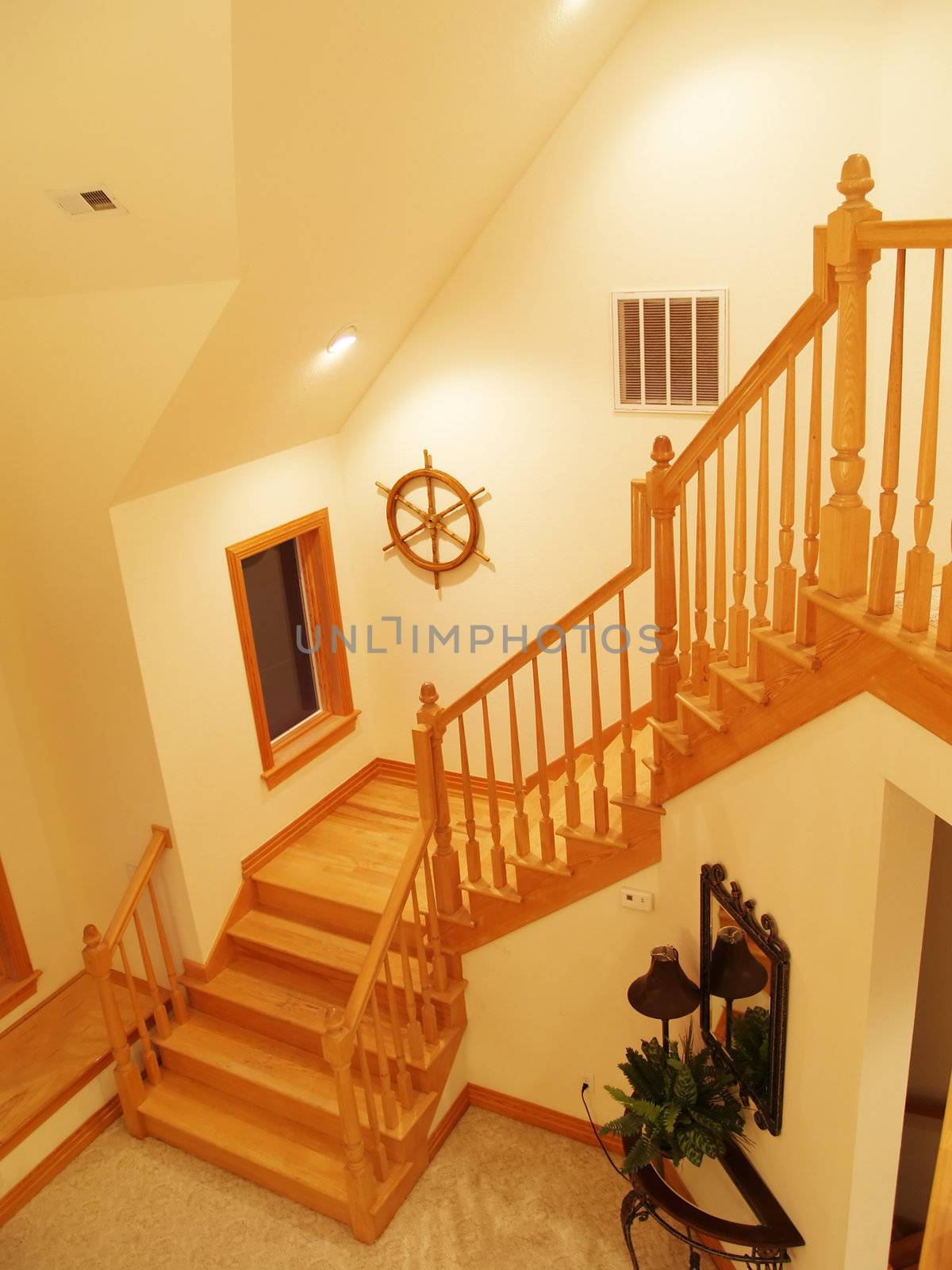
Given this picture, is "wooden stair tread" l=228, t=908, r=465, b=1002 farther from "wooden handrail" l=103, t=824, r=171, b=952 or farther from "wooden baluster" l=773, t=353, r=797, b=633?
"wooden baluster" l=773, t=353, r=797, b=633

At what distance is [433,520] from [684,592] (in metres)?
2.19

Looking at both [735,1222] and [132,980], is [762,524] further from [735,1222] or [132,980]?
[132,980]

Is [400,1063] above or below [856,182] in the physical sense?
below

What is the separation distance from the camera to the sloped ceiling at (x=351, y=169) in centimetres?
268

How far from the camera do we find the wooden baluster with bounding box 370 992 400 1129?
376 cm

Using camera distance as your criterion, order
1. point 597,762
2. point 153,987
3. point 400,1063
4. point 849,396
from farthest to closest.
Answer: point 153,987 < point 400,1063 < point 597,762 < point 849,396

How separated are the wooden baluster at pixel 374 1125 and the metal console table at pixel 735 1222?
0.99 meters

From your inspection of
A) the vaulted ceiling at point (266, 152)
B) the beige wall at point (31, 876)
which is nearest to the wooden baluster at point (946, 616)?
the vaulted ceiling at point (266, 152)

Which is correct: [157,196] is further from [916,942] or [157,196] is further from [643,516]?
[916,942]

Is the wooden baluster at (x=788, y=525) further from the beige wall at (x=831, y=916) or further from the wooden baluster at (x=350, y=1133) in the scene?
the wooden baluster at (x=350, y=1133)

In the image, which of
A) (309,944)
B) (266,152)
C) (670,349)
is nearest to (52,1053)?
(309,944)

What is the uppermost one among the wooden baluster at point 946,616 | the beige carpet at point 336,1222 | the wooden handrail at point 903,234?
the wooden handrail at point 903,234

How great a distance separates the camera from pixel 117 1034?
169 inches

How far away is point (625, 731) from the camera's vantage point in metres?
3.47
